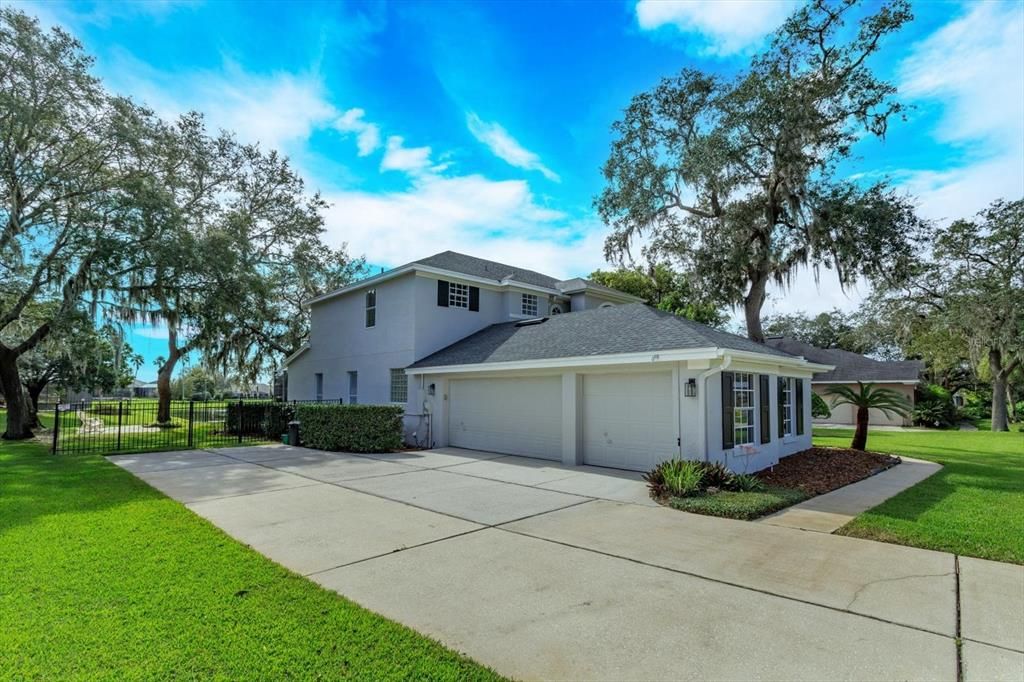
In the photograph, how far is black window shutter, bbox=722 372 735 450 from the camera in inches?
404

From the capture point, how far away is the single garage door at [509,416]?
12852 millimetres

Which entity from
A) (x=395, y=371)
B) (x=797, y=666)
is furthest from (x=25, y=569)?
(x=395, y=371)

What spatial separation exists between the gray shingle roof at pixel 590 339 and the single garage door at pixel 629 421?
74 cm

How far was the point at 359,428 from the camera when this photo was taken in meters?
14.4

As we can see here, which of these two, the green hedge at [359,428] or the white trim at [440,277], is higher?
the white trim at [440,277]

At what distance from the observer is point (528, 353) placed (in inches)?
520

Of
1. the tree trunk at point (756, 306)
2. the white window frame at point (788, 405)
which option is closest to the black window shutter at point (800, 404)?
the white window frame at point (788, 405)

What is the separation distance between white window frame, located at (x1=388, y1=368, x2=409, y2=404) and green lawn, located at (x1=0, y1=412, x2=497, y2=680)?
34.5 ft

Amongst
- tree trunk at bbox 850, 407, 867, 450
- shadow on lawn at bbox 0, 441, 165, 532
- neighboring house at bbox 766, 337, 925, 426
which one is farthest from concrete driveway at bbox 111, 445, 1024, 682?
neighboring house at bbox 766, 337, 925, 426

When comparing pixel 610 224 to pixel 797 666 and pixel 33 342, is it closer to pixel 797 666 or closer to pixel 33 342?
pixel 797 666

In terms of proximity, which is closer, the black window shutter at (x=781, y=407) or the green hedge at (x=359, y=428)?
the black window shutter at (x=781, y=407)

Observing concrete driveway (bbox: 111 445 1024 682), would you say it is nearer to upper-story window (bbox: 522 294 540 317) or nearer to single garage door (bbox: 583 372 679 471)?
single garage door (bbox: 583 372 679 471)

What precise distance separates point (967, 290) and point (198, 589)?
1200 inches

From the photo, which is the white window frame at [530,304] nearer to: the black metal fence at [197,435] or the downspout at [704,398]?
the black metal fence at [197,435]
